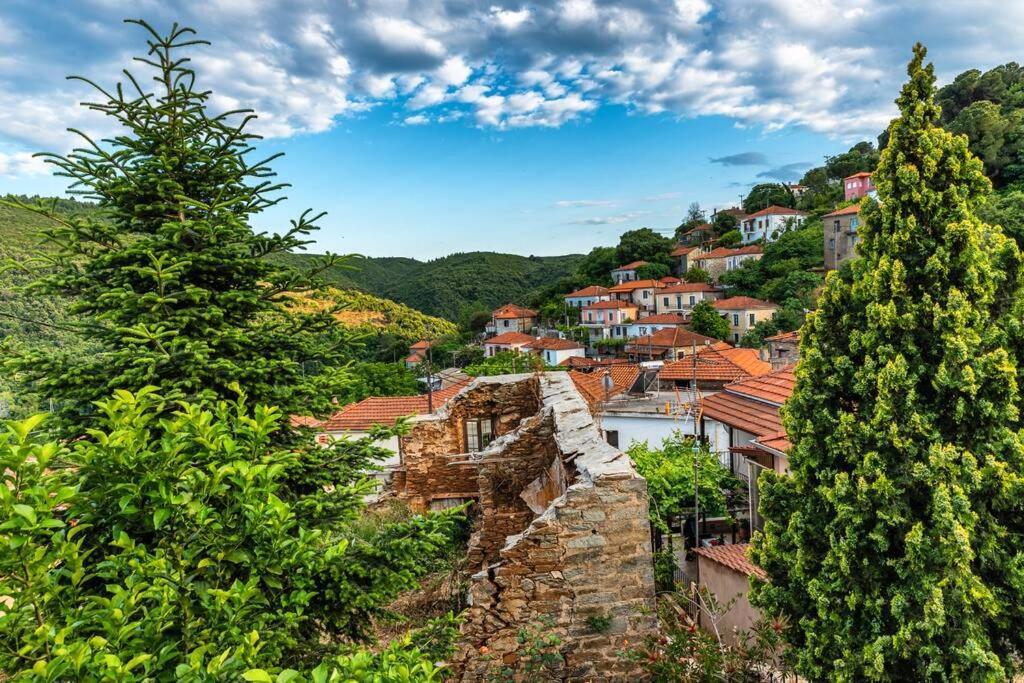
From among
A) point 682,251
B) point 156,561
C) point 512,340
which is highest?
point 682,251

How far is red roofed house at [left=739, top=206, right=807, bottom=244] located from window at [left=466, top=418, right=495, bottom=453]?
2416 inches

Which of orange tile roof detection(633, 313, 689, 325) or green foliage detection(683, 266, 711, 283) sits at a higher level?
green foliage detection(683, 266, 711, 283)

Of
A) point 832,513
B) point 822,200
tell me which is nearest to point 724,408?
point 832,513

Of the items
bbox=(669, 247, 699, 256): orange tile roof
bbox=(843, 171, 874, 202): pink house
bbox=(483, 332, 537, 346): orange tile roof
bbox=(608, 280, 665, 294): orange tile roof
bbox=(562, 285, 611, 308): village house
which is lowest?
bbox=(483, 332, 537, 346): orange tile roof

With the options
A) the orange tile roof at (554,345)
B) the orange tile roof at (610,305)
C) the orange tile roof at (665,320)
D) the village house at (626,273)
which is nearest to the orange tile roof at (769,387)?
the orange tile roof at (554,345)

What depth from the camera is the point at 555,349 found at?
47.4 metres

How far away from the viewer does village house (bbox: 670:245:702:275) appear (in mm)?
67750

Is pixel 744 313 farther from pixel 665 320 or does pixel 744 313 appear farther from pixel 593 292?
pixel 593 292

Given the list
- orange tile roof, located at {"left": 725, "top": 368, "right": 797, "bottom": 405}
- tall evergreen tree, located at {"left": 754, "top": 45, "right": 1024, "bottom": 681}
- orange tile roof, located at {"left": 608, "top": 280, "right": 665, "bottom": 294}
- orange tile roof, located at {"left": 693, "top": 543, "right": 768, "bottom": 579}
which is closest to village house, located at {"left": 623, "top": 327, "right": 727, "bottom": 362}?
orange tile roof, located at {"left": 608, "top": 280, "right": 665, "bottom": 294}

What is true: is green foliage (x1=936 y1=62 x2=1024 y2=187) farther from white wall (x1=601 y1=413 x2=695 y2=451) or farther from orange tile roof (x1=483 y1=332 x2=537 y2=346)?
white wall (x1=601 y1=413 x2=695 y2=451)

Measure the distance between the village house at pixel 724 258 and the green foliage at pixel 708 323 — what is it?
13.6 m

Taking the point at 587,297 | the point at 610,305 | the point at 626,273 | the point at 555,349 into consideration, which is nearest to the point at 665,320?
the point at 610,305

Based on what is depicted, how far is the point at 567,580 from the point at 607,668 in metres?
1.01

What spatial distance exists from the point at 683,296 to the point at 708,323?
10524 millimetres
